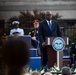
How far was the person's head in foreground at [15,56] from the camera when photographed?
2.21 m

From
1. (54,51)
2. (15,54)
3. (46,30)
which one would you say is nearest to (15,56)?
(15,54)

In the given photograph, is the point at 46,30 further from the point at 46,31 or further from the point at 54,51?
the point at 54,51

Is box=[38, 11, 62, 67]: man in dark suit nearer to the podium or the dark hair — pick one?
the podium

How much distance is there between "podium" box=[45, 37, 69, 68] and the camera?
848 centimetres

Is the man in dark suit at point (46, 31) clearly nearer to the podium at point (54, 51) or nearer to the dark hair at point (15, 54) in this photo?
the podium at point (54, 51)

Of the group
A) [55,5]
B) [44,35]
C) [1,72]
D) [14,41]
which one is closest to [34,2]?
[55,5]

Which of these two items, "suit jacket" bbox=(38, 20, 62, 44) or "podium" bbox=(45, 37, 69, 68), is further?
"suit jacket" bbox=(38, 20, 62, 44)

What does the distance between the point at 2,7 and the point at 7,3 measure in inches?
23.4

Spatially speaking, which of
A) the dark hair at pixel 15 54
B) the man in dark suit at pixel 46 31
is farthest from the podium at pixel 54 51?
the dark hair at pixel 15 54

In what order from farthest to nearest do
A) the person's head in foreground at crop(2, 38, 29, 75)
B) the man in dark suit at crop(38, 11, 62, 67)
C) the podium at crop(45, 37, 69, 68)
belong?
the man in dark suit at crop(38, 11, 62, 67)
the podium at crop(45, 37, 69, 68)
the person's head in foreground at crop(2, 38, 29, 75)

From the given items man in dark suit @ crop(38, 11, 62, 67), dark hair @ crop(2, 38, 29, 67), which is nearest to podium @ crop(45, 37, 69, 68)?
man in dark suit @ crop(38, 11, 62, 67)

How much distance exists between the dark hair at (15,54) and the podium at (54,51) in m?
6.13

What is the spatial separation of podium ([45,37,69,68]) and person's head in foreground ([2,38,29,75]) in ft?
20.1

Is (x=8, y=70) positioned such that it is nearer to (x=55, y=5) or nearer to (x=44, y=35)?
(x=44, y=35)
